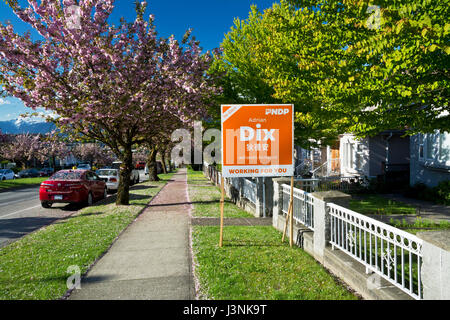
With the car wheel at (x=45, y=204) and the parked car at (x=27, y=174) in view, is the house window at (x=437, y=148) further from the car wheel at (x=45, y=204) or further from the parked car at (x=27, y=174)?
the parked car at (x=27, y=174)

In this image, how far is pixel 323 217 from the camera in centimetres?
581

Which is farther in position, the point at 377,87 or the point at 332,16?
the point at 332,16

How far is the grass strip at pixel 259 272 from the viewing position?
4.38 m

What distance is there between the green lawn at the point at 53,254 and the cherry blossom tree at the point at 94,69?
3.71m

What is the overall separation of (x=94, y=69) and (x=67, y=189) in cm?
520

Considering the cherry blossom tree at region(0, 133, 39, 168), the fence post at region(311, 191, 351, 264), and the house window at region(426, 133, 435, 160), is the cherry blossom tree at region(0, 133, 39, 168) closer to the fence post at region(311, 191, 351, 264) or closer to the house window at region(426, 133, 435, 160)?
the house window at region(426, 133, 435, 160)

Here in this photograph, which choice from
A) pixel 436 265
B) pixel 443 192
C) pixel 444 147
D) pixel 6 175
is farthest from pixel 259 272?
pixel 6 175

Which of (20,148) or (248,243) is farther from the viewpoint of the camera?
(20,148)

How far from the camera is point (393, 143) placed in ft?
62.7

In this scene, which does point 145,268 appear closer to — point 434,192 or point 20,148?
point 434,192
